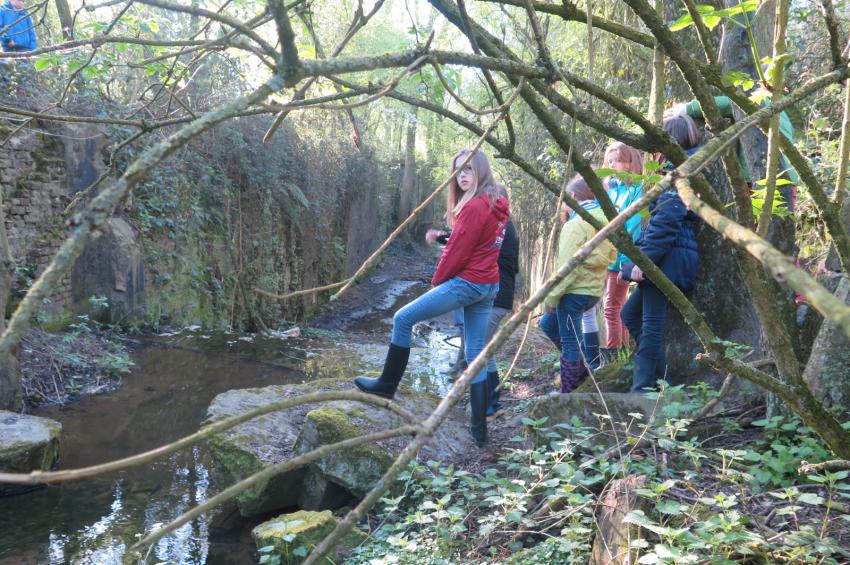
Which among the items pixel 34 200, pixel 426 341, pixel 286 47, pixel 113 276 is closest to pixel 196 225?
pixel 113 276

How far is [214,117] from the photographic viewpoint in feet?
2.70

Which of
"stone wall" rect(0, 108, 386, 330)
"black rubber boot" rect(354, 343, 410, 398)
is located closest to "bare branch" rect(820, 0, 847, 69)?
"black rubber boot" rect(354, 343, 410, 398)

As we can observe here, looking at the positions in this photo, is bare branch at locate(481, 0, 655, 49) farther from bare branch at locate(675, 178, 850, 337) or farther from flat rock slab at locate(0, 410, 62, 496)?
flat rock slab at locate(0, 410, 62, 496)

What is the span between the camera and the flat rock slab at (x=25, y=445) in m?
4.15

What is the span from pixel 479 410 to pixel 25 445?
3.07 meters

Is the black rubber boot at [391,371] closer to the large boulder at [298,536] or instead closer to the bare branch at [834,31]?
the large boulder at [298,536]

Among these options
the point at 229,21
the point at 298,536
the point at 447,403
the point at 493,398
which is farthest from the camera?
the point at 493,398

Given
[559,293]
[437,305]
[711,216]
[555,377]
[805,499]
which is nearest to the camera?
[711,216]

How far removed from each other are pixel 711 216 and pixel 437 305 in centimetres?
303

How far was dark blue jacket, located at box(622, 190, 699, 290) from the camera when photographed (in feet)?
12.0

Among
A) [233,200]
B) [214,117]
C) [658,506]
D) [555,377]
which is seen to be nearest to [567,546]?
[658,506]

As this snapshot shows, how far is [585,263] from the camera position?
431 centimetres

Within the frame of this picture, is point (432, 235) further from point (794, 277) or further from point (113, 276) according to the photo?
point (113, 276)

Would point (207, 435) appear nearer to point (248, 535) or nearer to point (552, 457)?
point (552, 457)
